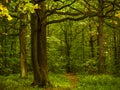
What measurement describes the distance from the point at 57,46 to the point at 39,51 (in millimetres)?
27011

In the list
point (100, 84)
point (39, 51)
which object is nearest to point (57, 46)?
point (100, 84)

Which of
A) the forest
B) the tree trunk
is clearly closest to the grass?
the forest

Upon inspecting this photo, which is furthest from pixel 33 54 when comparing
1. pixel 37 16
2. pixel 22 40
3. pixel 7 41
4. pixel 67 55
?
pixel 67 55

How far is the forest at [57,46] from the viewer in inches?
587

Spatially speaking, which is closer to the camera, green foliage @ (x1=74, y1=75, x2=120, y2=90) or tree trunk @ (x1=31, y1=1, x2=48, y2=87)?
green foliage @ (x1=74, y1=75, x2=120, y2=90)

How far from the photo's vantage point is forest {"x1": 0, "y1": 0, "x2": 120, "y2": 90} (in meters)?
14.9

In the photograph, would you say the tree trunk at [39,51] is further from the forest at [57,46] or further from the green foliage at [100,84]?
the green foliage at [100,84]

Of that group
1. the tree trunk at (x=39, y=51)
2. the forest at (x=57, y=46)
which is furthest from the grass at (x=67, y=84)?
the tree trunk at (x=39, y=51)

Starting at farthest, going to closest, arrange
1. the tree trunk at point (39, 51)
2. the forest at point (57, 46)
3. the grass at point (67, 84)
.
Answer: the tree trunk at point (39, 51) < the grass at point (67, 84) < the forest at point (57, 46)

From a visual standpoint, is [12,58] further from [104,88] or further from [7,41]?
[104,88]

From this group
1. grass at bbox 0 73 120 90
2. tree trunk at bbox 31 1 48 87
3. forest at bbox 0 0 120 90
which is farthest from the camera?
tree trunk at bbox 31 1 48 87

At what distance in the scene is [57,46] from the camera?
43.3 meters

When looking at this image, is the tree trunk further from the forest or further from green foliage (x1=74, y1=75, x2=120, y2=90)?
green foliage (x1=74, y1=75, x2=120, y2=90)

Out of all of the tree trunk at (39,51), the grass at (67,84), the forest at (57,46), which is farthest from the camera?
the tree trunk at (39,51)
